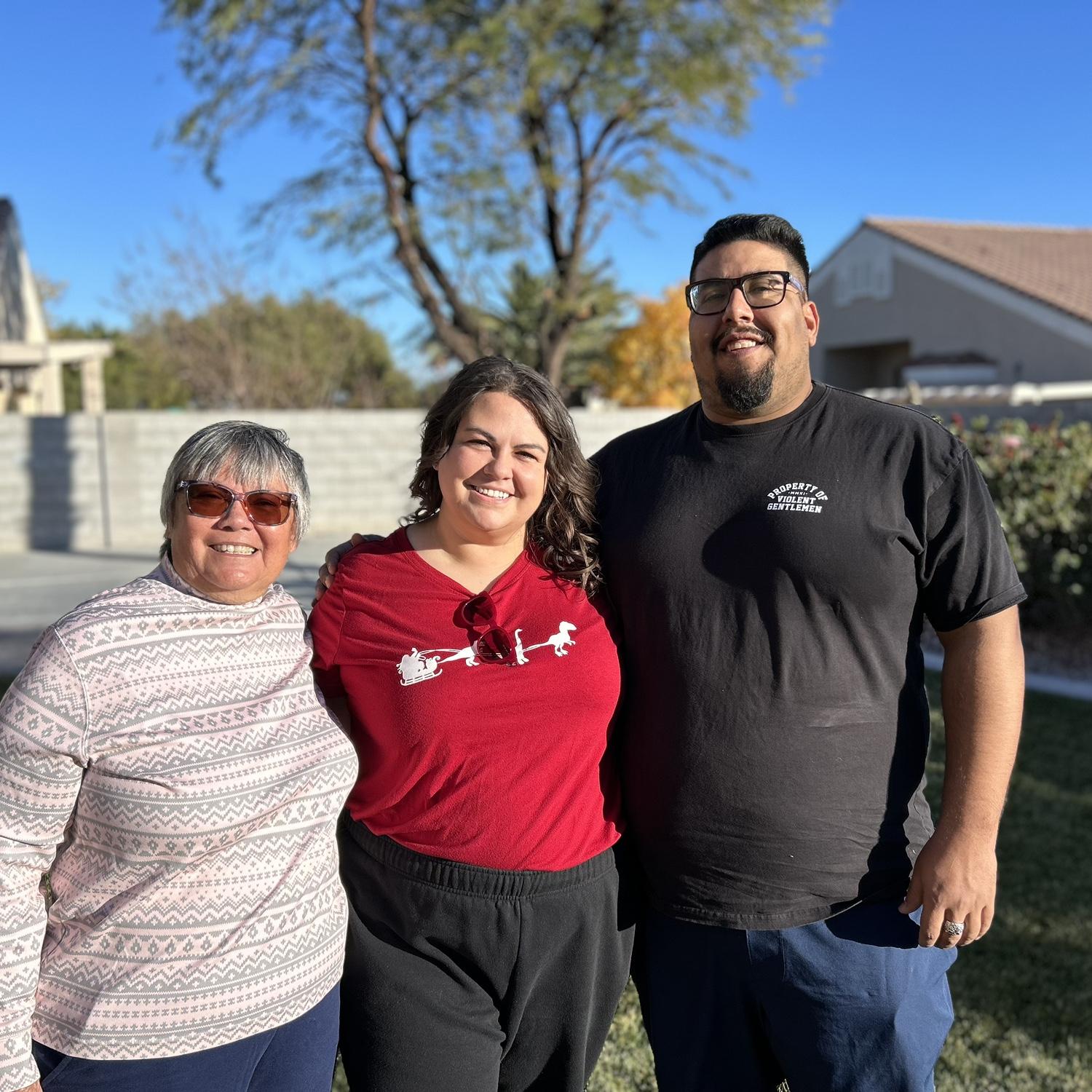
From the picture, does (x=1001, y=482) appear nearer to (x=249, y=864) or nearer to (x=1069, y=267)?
(x=249, y=864)

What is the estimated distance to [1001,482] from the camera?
9133mm

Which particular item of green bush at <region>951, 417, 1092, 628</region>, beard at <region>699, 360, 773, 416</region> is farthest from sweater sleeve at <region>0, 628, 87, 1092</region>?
green bush at <region>951, 417, 1092, 628</region>

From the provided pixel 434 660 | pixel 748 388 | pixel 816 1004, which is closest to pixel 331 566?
pixel 434 660

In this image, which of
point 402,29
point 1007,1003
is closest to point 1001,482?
point 1007,1003

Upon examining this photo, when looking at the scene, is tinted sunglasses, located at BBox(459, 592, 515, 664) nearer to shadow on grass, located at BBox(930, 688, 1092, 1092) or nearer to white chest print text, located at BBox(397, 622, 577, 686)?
white chest print text, located at BBox(397, 622, 577, 686)

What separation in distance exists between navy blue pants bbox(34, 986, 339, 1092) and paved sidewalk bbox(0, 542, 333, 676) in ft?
19.5

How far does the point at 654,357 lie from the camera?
105ft

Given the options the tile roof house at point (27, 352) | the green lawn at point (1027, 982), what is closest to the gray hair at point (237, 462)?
the green lawn at point (1027, 982)

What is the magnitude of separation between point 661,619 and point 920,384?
82.3 feet

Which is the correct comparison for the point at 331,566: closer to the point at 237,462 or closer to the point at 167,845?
the point at 237,462

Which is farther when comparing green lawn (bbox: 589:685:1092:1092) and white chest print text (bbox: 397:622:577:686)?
green lawn (bbox: 589:685:1092:1092)

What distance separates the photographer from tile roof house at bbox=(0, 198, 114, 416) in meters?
16.1

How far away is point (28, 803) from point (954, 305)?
28.3m

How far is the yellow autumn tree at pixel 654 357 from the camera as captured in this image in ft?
102
